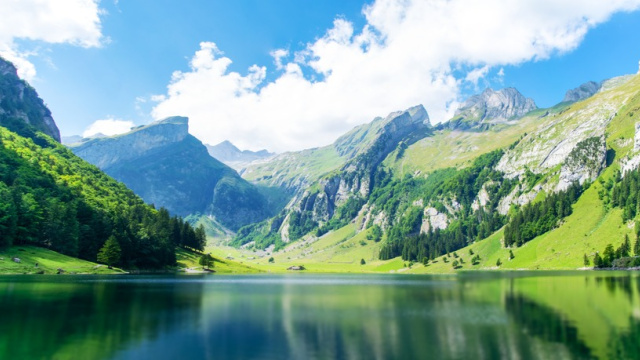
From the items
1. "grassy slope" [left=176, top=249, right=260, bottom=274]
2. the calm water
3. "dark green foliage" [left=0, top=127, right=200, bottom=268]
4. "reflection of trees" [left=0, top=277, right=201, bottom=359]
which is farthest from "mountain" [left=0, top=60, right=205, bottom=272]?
the calm water

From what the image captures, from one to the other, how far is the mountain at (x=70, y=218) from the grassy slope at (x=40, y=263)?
52 cm

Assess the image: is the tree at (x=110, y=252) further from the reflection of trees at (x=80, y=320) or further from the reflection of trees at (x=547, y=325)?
the reflection of trees at (x=547, y=325)

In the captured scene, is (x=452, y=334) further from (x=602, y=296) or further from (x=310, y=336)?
(x=602, y=296)

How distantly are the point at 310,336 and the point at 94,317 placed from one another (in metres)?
22.9

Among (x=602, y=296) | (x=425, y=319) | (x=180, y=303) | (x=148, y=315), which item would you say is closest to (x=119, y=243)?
(x=180, y=303)

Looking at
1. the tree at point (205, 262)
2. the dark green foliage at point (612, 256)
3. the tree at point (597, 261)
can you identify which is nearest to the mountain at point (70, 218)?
the tree at point (205, 262)

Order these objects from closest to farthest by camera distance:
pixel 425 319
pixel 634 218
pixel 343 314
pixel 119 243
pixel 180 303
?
pixel 425 319
pixel 343 314
pixel 180 303
pixel 119 243
pixel 634 218

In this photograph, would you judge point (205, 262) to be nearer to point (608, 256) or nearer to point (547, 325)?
point (547, 325)

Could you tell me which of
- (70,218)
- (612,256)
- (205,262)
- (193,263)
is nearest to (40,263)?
(70,218)

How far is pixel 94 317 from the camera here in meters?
42.0

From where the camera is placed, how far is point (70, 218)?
4973 inches

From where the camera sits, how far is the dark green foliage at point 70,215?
119m

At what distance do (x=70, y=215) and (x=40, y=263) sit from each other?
78.3 ft

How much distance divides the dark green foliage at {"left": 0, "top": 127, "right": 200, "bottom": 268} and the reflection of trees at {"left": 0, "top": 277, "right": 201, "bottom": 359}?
64.8 meters
